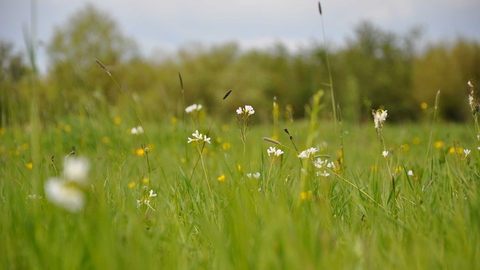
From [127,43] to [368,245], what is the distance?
24.2m

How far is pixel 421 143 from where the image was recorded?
17.6ft

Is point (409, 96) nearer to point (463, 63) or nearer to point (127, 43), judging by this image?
point (463, 63)

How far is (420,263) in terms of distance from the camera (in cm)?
109

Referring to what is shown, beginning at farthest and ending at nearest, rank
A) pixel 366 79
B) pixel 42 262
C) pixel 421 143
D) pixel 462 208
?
pixel 366 79 < pixel 421 143 < pixel 462 208 < pixel 42 262

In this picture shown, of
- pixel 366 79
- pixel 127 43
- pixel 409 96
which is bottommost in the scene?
pixel 409 96

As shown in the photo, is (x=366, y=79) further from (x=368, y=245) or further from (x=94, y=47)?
(x=368, y=245)

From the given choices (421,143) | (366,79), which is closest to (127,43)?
(366,79)

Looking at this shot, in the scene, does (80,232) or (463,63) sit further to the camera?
(463,63)

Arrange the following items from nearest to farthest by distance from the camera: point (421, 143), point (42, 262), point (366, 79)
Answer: point (42, 262) < point (421, 143) < point (366, 79)

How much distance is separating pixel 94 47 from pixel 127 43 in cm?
189

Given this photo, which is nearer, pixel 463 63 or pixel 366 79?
pixel 463 63

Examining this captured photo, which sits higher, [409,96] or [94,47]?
[94,47]

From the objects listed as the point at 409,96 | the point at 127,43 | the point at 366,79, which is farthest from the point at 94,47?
the point at 409,96

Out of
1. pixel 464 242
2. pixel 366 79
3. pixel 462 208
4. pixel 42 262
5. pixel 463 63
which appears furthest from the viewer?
pixel 366 79
